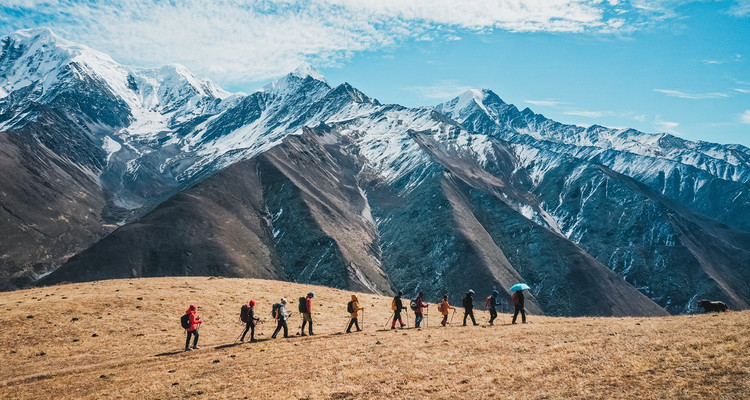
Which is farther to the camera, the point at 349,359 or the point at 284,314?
the point at 284,314

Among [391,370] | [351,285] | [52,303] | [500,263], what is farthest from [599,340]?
[500,263]

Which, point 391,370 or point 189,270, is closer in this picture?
point 391,370

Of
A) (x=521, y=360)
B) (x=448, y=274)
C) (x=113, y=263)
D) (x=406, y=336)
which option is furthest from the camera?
(x=448, y=274)

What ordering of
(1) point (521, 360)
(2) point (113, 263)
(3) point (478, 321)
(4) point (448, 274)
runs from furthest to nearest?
Answer: (4) point (448, 274), (2) point (113, 263), (3) point (478, 321), (1) point (521, 360)

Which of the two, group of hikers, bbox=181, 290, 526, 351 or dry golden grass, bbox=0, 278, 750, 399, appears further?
group of hikers, bbox=181, 290, 526, 351

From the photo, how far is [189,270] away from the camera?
167m

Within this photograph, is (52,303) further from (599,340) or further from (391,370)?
(599,340)

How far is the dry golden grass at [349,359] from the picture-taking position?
1888 cm

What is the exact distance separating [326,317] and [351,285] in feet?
417

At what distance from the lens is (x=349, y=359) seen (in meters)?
25.7

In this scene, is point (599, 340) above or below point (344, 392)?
above

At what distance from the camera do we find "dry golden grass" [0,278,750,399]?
18875 mm

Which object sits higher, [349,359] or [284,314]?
[284,314]

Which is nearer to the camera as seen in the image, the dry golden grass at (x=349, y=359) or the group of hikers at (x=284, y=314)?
the dry golden grass at (x=349, y=359)
